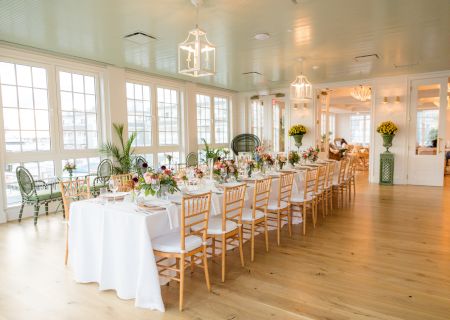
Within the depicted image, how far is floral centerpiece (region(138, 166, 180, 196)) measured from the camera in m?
3.14

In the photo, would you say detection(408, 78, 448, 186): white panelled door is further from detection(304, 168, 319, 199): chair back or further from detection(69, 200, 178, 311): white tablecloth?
detection(69, 200, 178, 311): white tablecloth

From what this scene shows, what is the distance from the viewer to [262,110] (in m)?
11.6

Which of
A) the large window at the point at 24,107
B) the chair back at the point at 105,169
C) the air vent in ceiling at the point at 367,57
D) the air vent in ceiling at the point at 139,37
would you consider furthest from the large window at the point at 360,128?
the large window at the point at 24,107

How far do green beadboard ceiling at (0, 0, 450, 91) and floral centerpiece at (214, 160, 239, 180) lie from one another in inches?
77.0

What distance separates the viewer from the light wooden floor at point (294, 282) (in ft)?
9.03

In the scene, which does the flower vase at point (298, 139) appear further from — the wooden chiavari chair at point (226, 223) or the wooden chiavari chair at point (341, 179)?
the wooden chiavari chair at point (226, 223)

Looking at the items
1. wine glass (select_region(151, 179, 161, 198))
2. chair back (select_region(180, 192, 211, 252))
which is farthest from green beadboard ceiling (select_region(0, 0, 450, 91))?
chair back (select_region(180, 192, 211, 252))

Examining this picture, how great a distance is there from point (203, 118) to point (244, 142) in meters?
2.05

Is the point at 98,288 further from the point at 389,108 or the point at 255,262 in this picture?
the point at 389,108

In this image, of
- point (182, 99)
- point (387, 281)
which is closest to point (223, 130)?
point (182, 99)

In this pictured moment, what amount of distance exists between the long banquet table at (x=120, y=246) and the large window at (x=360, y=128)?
754 inches

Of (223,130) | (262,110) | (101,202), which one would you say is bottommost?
(101,202)

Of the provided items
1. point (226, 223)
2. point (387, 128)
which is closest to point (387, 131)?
point (387, 128)

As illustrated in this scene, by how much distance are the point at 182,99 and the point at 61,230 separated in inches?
202
